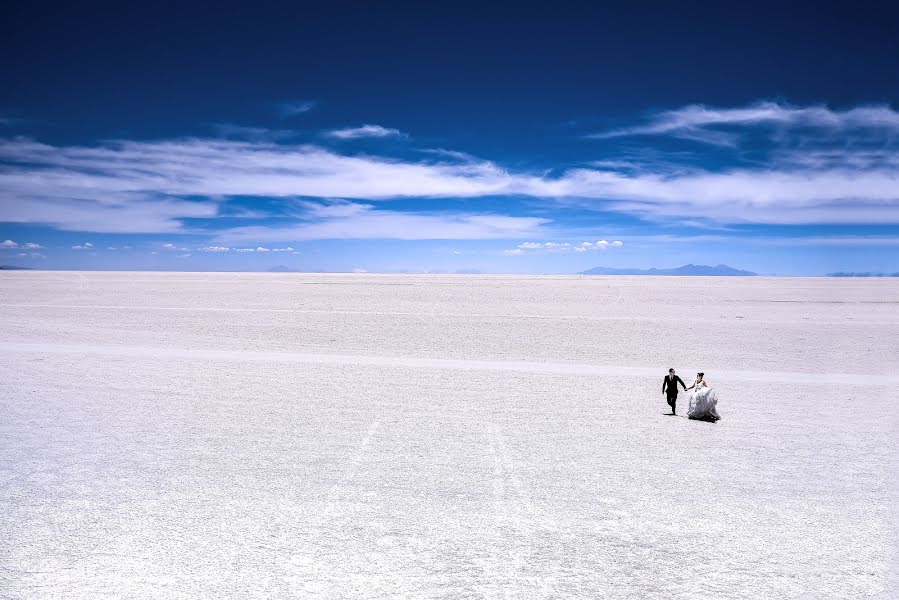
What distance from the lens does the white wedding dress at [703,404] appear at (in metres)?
8.12

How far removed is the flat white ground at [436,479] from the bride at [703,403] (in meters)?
0.24

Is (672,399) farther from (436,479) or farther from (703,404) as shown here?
(436,479)

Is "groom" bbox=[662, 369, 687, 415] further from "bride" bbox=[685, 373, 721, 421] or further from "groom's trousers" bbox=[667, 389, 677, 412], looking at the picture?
"bride" bbox=[685, 373, 721, 421]

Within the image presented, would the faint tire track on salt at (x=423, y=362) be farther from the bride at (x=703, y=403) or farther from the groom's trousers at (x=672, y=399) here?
the bride at (x=703, y=403)

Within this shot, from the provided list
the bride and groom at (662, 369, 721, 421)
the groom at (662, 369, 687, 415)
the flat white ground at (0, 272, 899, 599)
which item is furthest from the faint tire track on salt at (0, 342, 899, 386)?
the bride and groom at (662, 369, 721, 421)

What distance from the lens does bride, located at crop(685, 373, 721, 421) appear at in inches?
320

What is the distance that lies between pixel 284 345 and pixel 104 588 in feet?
39.8

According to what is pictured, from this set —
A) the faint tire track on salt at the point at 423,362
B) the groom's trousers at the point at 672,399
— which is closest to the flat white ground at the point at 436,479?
the faint tire track on salt at the point at 423,362

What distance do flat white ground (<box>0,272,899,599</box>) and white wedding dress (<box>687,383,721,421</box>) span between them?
0.77 ft

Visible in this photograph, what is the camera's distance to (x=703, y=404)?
8.17 metres

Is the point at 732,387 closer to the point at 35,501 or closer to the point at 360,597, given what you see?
the point at 360,597

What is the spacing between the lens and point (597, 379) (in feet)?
36.9

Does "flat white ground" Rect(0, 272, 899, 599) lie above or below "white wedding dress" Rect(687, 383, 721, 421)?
below

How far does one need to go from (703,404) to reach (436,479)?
4.59 metres
